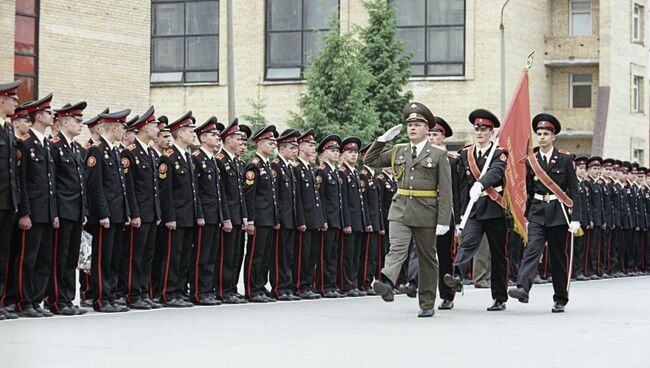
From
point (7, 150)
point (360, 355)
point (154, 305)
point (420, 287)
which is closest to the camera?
point (360, 355)

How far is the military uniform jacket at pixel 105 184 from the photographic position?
1433 centimetres

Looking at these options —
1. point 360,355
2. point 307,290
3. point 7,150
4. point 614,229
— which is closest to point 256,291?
point 307,290

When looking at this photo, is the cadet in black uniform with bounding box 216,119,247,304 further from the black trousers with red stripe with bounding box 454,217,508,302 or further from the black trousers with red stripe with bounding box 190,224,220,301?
the black trousers with red stripe with bounding box 454,217,508,302

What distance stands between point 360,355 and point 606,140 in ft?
148

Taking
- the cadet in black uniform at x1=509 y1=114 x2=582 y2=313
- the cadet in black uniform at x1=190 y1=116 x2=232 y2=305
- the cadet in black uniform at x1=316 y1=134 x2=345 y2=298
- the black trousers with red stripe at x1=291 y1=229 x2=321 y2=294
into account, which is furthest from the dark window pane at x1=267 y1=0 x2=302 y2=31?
the cadet in black uniform at x1=509 y1=114 x2=582 y2=313

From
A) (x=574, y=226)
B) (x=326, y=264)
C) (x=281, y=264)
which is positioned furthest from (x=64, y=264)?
(x=574, y=226)

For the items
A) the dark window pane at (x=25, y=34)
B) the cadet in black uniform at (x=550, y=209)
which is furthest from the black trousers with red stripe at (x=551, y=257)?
the dark window pane at (x=25, y=34)

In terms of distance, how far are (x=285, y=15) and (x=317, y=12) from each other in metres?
1.33

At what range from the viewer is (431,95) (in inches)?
1972

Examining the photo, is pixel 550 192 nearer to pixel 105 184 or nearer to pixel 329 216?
pixel 329 216

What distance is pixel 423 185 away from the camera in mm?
13953

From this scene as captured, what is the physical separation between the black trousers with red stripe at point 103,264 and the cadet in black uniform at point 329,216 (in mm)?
3898

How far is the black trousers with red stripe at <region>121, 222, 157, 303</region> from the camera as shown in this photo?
48.6ft

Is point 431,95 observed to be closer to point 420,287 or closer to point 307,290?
point 307,290
